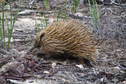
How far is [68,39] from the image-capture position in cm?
429

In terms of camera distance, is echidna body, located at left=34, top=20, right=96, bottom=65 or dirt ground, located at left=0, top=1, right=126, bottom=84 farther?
echidna body, located at left=34, top=20, right=96, bottom=65

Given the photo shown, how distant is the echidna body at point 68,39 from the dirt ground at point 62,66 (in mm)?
151

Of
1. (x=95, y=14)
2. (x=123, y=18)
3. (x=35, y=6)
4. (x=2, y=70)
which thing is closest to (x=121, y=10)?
(x=123, y=18)

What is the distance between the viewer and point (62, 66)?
4.21 m

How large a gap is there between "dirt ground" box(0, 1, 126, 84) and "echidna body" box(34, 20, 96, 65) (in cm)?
15

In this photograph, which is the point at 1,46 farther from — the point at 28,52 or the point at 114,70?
the point at 114,70

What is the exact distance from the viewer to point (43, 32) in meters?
4.35

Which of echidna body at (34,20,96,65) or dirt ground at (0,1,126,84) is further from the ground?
echidna body at (34,20,96,65)

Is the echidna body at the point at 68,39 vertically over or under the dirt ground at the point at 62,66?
over

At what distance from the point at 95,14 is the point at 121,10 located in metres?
2.15

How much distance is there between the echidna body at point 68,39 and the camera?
4.29 meters

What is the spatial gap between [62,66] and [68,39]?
32 cm

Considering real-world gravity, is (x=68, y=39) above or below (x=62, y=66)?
above

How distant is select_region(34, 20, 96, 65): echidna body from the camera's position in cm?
429
